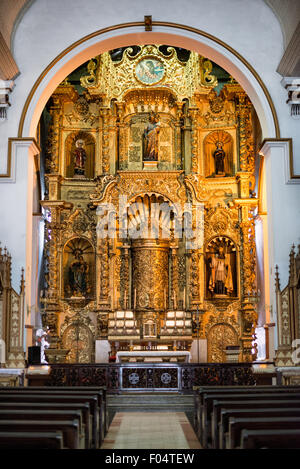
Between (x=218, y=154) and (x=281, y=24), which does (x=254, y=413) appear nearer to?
(x=281, y=24)

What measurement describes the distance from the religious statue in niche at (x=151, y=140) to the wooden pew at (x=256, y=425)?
15.9 meters

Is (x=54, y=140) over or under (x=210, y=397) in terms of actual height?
over

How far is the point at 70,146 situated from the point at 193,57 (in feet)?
16.4

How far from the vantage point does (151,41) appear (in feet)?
50.0

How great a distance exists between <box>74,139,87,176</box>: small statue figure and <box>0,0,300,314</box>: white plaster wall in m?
6.55

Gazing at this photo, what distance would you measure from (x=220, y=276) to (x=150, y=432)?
442 inches

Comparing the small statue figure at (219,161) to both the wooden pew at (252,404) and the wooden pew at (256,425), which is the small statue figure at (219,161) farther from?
the wooden pew at (256,425)

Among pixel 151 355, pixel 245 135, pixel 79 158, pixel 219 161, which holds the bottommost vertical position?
pixel 151 355

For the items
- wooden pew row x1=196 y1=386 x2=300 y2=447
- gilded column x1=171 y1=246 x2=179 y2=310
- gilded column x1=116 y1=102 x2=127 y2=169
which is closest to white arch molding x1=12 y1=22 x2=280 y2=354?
gilded column x1=116 y1=102 x2=127 y2=169

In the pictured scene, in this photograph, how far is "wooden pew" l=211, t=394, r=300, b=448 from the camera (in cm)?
641

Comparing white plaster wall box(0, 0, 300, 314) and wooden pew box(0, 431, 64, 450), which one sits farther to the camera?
white plaster wall box(0, 0, 300, 314)

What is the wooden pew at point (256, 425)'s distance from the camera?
503cm

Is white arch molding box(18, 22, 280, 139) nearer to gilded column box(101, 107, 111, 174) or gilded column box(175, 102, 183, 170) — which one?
gilded column box(101, 107, 111, 174)

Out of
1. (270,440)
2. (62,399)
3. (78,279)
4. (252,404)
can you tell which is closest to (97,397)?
(62,399)
